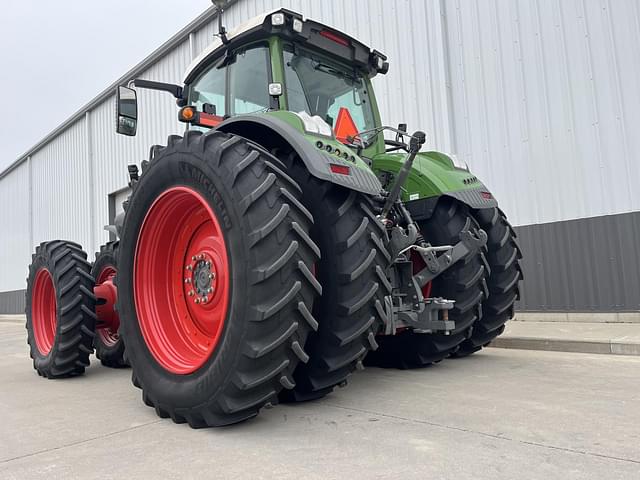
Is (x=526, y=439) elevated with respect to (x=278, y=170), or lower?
lower

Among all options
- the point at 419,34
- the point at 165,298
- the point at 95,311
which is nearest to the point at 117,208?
the point at 419,34

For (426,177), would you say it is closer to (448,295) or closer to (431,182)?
(431,182)

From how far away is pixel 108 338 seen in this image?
18.2 feet

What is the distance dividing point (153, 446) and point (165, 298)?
45.8 inches

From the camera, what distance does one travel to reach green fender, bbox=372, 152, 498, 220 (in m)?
4.15

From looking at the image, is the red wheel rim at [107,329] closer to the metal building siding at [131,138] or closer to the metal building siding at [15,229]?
the metal building siding at [131,138]

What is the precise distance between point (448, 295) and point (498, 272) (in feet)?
2.18

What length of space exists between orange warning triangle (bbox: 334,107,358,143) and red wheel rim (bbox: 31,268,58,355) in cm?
334

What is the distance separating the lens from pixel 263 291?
2594 millimetres

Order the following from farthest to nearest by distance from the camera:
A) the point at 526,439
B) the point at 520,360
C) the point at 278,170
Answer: the point at 520,360 → the point at 278,170 → the point at 526,439

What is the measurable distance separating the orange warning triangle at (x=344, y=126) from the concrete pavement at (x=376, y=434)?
1945 millimetres

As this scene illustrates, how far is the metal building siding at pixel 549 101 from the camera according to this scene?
6777 millimetres

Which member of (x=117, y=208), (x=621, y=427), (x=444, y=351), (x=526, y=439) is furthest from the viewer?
(x=117, y=208)

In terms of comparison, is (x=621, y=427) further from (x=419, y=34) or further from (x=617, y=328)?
(x=419, y=34)
